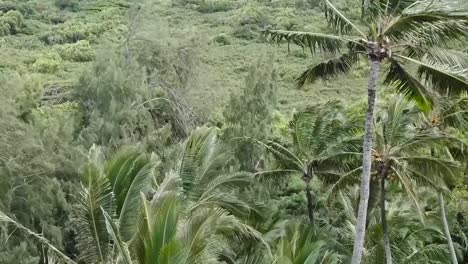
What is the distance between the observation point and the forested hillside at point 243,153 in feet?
32.5

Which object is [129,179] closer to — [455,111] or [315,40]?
[315,40]

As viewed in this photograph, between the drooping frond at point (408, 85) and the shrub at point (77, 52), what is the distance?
35.6 meters

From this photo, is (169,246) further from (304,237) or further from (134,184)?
(304,237)

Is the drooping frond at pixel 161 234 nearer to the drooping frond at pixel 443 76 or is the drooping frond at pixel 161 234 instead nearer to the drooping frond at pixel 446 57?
the drooping frond at pixel 443 76

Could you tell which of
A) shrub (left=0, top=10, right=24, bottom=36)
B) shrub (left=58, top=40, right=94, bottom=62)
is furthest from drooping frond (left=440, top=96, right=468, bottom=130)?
shrub (left=0, top=10, right=24, bottom=36)

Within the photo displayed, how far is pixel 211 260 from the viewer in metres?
9.54

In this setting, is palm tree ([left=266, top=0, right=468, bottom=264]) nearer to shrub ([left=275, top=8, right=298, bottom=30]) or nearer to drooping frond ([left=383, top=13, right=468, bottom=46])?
drooping frond ([left=383, top=13, right=468, bottom=46])

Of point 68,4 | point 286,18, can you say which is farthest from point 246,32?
point 68,4

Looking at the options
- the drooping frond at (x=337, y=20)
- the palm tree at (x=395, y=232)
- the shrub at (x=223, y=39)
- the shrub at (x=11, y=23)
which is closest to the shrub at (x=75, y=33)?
the shrub at (x=11, y=23)

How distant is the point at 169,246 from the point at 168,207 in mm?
622

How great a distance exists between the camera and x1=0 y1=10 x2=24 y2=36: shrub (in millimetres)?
54125

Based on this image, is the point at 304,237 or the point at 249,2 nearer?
the point at 304,237

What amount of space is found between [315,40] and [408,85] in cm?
178

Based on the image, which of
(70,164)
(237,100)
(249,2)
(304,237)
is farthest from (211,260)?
(249,2)
